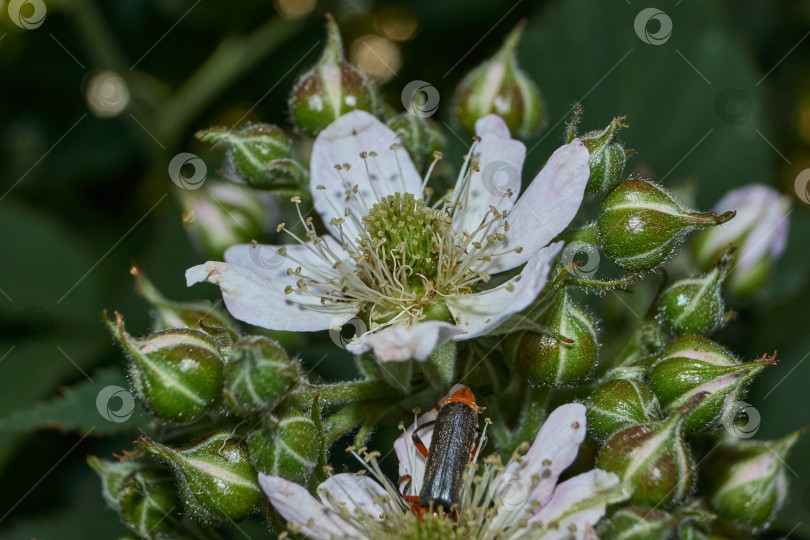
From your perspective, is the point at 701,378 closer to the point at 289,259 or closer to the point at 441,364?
the point at 441,364

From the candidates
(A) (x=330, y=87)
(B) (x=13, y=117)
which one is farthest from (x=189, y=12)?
(A) (x=330, y=87)

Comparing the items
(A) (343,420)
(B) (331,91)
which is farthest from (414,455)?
(B) (331,91)

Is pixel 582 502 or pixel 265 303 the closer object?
pixel 582 502

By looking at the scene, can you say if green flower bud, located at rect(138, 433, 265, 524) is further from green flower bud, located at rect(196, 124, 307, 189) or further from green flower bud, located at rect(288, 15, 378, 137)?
green flower bud, located at rect(288, 15, 378, 137)

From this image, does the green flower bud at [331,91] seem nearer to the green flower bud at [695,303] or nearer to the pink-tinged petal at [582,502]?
the green flower bud at [695,303]

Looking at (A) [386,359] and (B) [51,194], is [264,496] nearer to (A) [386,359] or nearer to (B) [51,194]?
(A) [386,359]

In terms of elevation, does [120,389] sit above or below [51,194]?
below

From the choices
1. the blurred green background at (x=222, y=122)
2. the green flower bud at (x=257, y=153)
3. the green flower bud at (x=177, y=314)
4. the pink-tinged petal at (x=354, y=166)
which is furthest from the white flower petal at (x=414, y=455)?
the blurred green background at (x=222, y=122)
